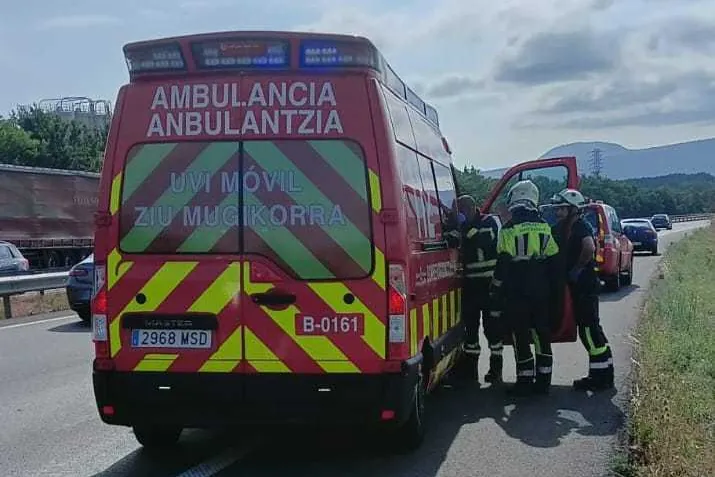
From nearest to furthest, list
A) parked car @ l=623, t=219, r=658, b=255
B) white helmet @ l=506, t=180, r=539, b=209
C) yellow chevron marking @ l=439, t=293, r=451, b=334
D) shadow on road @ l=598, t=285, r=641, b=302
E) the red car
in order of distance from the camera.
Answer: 1. yellow chevron marking @ l=439, t=293, r=451, b=334
2. white helmet @ l=506, t=180, r=539, b=209
3. the red car
4. shadow on road @ l=598, t=285, r=641, b=302
5. parked car @ l=623, t=219, r=658, b=255

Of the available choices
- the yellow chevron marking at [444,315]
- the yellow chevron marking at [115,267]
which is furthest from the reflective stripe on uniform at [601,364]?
the yellow chevron marking at [115,267]

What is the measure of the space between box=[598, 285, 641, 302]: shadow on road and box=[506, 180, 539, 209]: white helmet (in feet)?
32.8

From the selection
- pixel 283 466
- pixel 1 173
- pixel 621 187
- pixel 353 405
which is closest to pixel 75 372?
pixel 283 466

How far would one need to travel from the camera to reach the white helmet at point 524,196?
28.9 feet

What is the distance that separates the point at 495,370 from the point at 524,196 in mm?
1846

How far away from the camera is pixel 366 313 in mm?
5777

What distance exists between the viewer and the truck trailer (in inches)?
1252

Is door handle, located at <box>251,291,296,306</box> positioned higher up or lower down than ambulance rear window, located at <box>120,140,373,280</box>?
lower down

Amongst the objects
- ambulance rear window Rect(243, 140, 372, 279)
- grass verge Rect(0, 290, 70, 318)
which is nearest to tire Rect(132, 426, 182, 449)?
ambulance rear window Rect(243, 140, 372, 279)

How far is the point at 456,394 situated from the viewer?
355 inches

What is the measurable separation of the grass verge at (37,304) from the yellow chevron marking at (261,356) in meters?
13.4

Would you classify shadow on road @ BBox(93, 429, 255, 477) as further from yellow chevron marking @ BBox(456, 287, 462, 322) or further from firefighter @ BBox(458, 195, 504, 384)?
firefighter @ BBox(458, 195, 504, 384)

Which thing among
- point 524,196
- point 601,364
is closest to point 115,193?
point 524,196

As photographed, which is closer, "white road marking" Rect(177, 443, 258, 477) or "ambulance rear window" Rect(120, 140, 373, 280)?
"ambulance rear window" Rect(120, 140, 373, 280)
